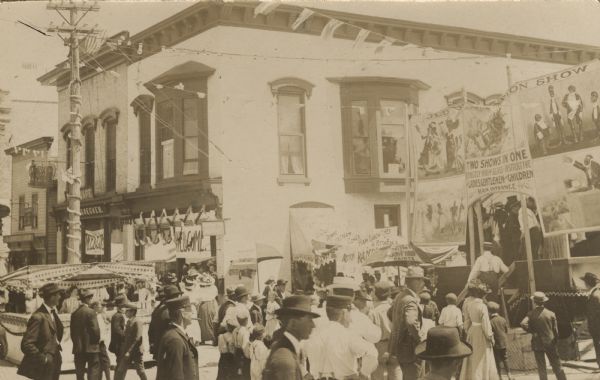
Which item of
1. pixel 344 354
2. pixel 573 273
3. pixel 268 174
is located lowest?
pixel 344 354

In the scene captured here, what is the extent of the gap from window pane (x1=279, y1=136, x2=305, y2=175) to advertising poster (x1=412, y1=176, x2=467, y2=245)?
4.71ft

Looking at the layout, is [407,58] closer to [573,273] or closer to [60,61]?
[573,273]

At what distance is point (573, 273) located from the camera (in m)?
6.36

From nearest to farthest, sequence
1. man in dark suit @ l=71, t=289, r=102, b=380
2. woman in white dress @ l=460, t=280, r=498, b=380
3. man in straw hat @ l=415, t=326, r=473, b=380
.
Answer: man in straw hat @ l=415, t=326, r=473, b=380
man in dark suit @ l=71, t=289, r=102, b=380
woman in white dress @ l=460, t=280, r=498, b=380

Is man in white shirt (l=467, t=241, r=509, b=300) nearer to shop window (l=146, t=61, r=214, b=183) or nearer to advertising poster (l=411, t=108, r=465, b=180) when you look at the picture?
advertising poster (l=411, t=108, r=465, b=180)

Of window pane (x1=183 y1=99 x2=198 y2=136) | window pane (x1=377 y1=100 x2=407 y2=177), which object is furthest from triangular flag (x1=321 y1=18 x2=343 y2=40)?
window pane (x1=183 y1=99 x2=198 y2=136)

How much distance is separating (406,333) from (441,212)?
194cm

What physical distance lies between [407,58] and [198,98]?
240 cm

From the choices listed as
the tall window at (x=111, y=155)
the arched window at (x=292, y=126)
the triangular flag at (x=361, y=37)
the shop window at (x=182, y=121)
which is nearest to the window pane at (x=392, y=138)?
the triangular flag at (x=361, y=37)

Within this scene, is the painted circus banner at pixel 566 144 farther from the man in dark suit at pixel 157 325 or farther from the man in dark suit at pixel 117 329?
the man in dark suit at pixel 117 329

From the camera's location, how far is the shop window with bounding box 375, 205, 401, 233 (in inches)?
253

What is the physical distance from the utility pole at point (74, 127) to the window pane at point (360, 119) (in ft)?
9.40

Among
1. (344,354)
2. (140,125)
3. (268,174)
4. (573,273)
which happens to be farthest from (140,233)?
(573,273)

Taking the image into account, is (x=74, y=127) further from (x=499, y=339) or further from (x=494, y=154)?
(x=499, y=339)
